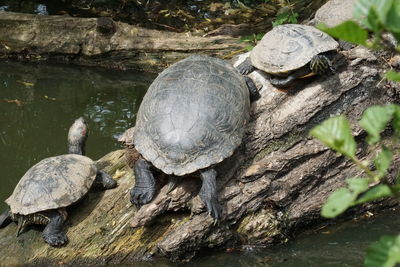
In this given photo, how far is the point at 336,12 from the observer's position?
16.5 ft

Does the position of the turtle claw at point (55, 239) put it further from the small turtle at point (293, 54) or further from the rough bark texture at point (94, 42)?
the rough bark texture at point (94, 42)

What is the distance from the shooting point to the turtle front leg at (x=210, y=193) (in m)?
3.63

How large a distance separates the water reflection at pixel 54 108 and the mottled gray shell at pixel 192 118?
1.79 meters

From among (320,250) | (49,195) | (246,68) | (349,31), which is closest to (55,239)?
(49,195)

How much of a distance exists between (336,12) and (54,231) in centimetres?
341

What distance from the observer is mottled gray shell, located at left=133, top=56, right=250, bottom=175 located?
3.64m

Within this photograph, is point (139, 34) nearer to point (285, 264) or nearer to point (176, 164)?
point (176, 164)

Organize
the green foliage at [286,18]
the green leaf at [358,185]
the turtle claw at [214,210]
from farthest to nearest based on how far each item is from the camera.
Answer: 1. the green foliage at [286,18]
2. the turtle claw at [214,210]
3. the green leaf at [358,185]

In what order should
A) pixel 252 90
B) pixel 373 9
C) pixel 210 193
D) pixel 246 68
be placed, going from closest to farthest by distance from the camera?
pixel 373 9, pixel 210 193, pixel 252 90, pixel 246 68

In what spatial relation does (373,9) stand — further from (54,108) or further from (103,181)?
(54,108)

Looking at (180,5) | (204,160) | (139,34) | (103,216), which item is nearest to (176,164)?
(204,160)

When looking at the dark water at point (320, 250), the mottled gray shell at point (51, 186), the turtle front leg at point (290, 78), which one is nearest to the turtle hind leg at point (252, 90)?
the turtle front leg at point (290, 78)

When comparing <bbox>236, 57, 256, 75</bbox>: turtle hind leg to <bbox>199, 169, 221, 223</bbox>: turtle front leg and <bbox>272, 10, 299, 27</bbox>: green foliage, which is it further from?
<bbox>272, 10, 299, 27</bbox>: green foliage

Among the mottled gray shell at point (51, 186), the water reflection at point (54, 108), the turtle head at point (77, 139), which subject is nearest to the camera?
the mottled gray shell at point (51, 186)
